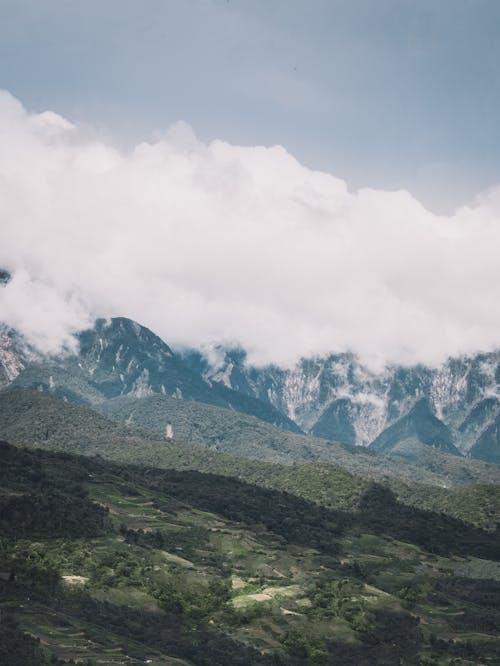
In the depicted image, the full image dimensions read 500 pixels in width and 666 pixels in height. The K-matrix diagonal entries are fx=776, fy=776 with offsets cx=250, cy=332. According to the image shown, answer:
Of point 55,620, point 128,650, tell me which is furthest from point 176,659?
point 55,620

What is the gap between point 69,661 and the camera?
573 ft

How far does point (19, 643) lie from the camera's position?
173 metres

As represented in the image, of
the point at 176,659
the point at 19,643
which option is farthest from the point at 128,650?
the point at 19,643

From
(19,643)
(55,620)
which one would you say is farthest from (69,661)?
(55,620)

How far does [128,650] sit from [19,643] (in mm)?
30888

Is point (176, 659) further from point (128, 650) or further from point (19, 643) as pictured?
point (19, 643)

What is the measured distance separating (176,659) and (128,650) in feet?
42.1

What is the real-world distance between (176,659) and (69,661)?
3271 centimetres

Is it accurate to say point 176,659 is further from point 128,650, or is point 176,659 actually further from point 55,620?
point 55,620

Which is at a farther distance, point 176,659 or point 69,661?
point 176,659

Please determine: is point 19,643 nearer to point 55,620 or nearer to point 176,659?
point 55,620

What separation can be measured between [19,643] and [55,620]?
26302 mm

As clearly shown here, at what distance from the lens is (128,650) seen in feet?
634

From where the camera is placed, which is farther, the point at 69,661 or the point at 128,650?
the point at 128,650
